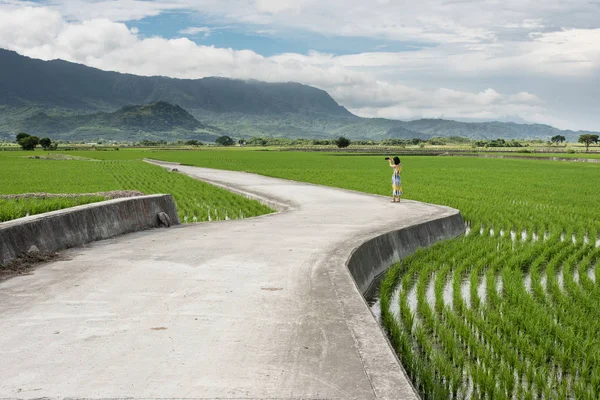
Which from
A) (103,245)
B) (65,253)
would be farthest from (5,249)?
(103,245)

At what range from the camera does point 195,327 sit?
5.38 m

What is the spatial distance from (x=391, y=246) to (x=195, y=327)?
6.21 metres

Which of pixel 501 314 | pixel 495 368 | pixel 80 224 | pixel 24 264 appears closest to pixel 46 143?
pixel 80 224

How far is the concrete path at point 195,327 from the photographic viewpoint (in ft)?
13.6

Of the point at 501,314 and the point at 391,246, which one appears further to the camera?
the point at 391,246

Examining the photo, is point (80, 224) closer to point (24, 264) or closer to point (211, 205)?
point (24, 264)

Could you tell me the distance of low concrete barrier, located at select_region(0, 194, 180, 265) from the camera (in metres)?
8.45

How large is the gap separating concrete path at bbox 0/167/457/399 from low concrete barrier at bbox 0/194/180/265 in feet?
1.26

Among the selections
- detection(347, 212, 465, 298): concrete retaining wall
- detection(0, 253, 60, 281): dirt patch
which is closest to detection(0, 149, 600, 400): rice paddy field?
detection(347, 212, 465, 298): concrete retaining wall

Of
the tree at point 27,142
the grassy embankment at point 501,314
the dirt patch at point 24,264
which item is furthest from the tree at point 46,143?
the dirt patch at point 24,264

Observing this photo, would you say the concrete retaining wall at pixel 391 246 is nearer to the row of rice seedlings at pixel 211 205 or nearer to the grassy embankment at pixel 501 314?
the grassy embankment at pixel 501 314

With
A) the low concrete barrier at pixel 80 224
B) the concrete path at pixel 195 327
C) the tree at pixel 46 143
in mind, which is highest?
the tree at pixel 46 143

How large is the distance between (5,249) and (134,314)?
10.8 ft

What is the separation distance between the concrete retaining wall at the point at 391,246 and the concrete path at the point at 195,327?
412mm
